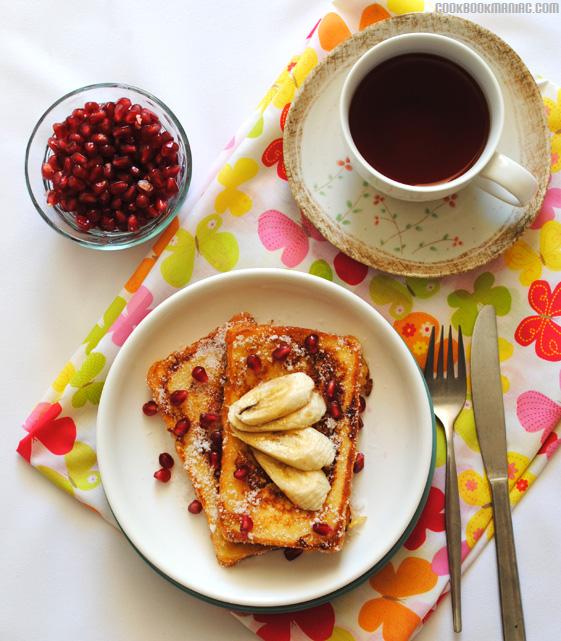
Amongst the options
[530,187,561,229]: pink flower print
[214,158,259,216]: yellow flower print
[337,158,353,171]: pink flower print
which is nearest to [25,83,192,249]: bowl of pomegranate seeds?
[214,158,259,216]: yellow flower print

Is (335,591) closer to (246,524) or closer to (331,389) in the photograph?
(246,524)

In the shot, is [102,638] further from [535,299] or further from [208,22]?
[208,22]

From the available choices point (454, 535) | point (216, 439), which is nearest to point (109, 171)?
point (216, 439)

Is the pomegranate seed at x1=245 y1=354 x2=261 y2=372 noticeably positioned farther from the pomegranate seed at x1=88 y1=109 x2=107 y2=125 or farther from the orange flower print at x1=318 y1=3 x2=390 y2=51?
the orange flower print at x1=318 y1=3 x2=390 y2=51

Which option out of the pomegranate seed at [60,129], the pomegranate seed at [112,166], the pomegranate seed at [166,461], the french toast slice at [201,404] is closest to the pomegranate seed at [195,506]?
the french toast slice at [201,404]

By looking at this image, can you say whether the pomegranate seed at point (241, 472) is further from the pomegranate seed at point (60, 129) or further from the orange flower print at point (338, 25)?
the orange flower print at point (338, 25)

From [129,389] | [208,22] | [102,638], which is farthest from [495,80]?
[102,638]
